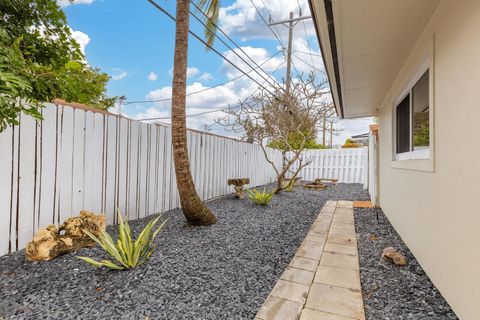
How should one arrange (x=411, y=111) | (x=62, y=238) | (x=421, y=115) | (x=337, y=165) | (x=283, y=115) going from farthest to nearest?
(x=337, y=165) → (x=283, y=115) → (x=411, y=111) → (x=421, y=115) → (x=62, y=238)

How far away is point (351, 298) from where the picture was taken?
205cm

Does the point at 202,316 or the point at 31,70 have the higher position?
the point at 31,70

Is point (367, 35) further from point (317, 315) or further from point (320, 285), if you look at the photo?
point (317, 315)

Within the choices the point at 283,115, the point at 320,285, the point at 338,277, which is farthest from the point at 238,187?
the point at 320,285

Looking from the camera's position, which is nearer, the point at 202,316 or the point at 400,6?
the point at 202,316

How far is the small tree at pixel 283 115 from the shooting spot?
7.21 metres

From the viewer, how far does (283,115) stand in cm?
800

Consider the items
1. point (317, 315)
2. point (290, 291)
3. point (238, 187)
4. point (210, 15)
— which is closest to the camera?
point (317, 315)

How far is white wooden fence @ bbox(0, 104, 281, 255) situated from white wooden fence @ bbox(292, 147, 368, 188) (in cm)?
851

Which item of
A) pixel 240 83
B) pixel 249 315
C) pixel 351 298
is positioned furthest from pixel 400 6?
pixel 240 83

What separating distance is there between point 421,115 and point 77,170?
457 centimetres

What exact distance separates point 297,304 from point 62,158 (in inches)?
125

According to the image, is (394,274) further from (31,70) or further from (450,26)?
(31,70)

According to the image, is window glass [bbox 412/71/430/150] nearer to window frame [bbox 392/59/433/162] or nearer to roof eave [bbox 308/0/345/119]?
window frame [bbox 392/59/433/162]
